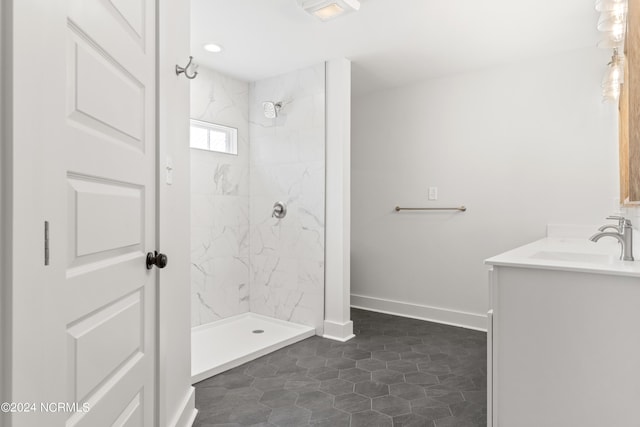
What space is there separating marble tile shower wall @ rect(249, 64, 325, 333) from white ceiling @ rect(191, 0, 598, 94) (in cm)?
29

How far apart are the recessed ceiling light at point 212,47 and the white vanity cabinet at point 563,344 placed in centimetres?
245

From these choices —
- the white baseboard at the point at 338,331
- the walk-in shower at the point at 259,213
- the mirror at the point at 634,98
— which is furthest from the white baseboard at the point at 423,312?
the mirror at the point at 634,98

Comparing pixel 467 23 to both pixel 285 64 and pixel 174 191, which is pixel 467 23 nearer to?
pixel 285 64

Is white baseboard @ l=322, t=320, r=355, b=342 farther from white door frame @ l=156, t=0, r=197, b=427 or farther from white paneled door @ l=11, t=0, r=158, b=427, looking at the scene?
white paneled door @ l=11, t=0, r=158, b=427

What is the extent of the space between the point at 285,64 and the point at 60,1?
265 cm

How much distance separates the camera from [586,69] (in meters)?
2.92

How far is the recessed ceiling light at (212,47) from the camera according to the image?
2.89 meters

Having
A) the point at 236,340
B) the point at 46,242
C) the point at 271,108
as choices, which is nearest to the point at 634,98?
Result: the point at 46,242

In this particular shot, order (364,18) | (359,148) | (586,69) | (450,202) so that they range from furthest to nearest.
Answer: (359,148), (450,202), (586,69), (364,18)

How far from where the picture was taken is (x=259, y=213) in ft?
12.0

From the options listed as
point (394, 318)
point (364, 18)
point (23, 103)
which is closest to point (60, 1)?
point (23, 103)

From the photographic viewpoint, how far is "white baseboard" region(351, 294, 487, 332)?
3.38 m

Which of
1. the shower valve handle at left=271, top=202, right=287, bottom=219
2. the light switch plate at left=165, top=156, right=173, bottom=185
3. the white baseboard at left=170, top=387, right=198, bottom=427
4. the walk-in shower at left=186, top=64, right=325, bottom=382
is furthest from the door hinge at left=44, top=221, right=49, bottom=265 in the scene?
the shower valve handle at left=271, top=202, right=287, bottom=219
